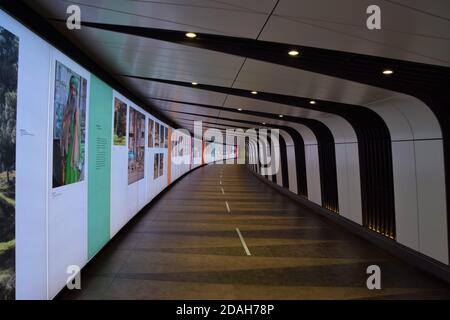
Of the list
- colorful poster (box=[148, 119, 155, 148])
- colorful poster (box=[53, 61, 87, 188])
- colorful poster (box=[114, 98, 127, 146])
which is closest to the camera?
colorful poster (box=[53, 61, 87, 188])

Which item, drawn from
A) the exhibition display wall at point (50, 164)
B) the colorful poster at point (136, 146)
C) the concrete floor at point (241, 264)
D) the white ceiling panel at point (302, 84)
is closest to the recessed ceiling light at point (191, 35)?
the white ceiling panel at point (302, 84)

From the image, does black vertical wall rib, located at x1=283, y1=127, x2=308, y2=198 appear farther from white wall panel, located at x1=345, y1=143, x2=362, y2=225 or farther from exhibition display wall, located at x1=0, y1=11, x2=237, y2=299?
exhibition display wall, located at x1=0, y1=11, x2=237, y2=299

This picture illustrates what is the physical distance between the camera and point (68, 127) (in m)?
5.25

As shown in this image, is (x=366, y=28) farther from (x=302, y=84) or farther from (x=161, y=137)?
(x=161, y=137)

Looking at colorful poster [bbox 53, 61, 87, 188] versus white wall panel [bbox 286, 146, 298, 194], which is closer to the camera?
colorful poster [bbox 53, 61, 87, 188]

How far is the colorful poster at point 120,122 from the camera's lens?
836 cm

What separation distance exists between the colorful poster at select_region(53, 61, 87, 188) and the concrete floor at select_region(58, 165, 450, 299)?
1.80m

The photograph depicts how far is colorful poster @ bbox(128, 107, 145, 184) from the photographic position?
32.6ft

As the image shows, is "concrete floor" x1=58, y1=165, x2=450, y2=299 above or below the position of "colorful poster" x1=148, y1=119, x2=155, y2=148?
below

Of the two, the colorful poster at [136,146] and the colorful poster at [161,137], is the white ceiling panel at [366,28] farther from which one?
the colorful poster at [161,137]

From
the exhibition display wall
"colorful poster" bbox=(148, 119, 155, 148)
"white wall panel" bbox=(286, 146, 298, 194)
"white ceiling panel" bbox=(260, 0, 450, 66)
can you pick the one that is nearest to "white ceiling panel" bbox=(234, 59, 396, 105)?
"white ceiling panel" bbox=(260, 0, 450, 66)

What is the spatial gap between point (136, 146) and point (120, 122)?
201 cm

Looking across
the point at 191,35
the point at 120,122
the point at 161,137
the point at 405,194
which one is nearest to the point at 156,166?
the point at 161,137

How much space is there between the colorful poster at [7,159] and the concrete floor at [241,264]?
1891 millimetres
